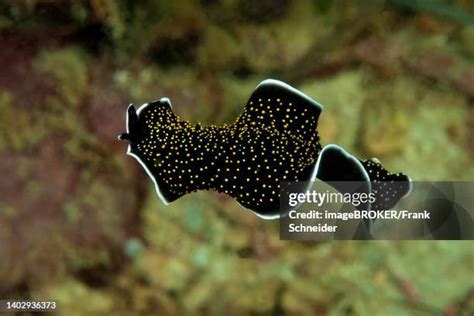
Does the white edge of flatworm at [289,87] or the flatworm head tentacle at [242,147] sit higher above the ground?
the white edge of flatworm at [289,87]

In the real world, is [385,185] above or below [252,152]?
below

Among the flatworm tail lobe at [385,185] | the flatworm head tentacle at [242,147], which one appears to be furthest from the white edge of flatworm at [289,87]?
the flatworm tail lobe at [385,185]

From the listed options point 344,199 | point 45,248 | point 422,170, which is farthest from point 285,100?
point 45,248

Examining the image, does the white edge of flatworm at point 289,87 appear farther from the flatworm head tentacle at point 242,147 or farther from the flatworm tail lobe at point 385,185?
the flatworm tail lobe at point 385,185

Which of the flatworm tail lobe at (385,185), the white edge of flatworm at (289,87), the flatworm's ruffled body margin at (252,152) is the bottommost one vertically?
the flatworm tail lobe at (385,185)

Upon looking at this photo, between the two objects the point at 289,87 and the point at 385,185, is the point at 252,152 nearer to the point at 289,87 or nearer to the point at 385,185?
the point at 289,87

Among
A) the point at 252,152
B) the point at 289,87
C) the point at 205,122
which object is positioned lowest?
the point at 252,152

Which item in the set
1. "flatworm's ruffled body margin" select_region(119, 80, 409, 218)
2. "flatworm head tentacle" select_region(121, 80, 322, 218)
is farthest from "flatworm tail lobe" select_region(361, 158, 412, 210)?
"flatworm head tentacle" select_region(121, 80, 322, 218)

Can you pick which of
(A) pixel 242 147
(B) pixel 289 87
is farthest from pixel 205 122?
(B) pixel 289 87
